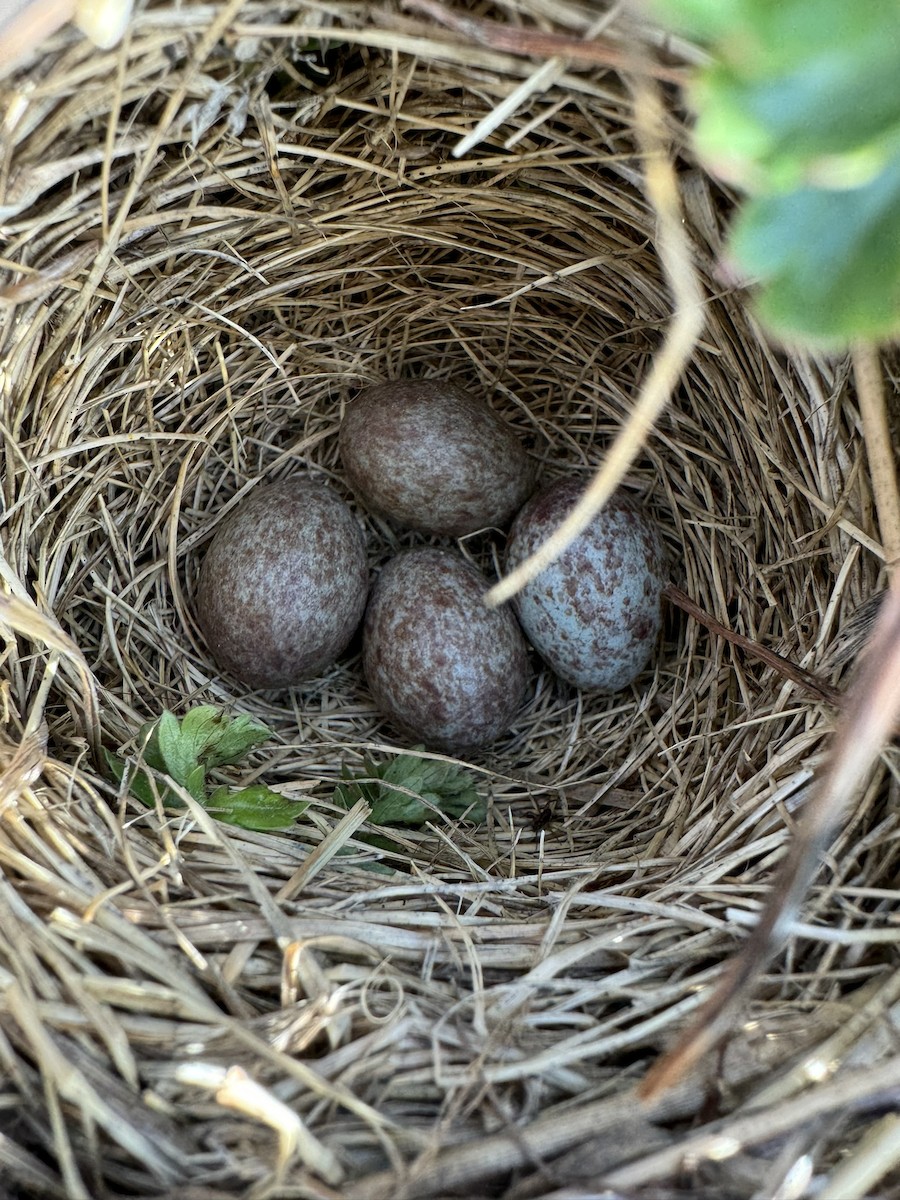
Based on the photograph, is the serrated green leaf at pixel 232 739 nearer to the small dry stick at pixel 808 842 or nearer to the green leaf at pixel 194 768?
the green leaf at pixel 194 768

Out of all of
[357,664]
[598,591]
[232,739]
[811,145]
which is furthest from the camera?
[357,664]

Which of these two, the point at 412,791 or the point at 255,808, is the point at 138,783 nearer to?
the point at 255,808

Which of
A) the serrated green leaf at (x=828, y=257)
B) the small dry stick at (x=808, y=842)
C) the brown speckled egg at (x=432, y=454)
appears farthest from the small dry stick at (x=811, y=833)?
the brown speckled egg at (x=432, y=454)

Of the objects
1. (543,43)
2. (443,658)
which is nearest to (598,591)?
(443,658)

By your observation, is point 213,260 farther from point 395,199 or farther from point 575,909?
point 575,909

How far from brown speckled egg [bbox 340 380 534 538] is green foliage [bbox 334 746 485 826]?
39 cm

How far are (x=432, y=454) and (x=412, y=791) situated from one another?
50 centimetres

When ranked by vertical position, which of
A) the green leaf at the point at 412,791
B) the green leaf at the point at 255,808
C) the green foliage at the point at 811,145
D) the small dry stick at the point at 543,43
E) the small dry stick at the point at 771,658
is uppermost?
the small dry stick at the point at 543,43

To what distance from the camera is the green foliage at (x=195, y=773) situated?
1074 millimetres

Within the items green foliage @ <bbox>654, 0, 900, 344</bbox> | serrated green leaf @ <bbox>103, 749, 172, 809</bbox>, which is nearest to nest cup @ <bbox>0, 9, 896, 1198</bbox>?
serrated green leaf @ <bbox>103, 749, 172, 809</bbox>

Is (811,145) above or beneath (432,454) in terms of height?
above

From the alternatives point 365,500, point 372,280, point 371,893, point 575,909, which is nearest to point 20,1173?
point 371,893

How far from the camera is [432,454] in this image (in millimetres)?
1392

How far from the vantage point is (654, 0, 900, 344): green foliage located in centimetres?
64
